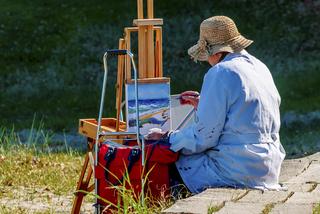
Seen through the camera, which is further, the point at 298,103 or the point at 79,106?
the point at 79,106

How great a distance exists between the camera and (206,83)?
18.2ft

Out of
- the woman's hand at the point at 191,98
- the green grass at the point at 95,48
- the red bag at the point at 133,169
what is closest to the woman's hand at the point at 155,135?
the red bag at the point at 133,169

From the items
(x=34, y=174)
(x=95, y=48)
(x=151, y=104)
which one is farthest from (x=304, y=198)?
(x=95, y=48)

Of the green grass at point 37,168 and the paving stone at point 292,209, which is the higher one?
the paving stone at point 292,209

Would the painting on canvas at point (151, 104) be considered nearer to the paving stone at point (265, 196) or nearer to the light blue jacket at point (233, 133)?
the light blue jacket at point (233, 133)

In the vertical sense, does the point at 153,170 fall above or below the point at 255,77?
below

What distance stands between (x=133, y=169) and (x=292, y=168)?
1.50m

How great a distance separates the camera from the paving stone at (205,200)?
4.81 m

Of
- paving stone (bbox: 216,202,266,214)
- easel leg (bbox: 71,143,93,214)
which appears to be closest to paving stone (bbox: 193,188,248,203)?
paving stone (bbox: 216,202,266,214)

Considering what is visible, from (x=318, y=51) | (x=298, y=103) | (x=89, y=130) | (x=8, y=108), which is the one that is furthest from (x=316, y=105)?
(x=89, y=130)

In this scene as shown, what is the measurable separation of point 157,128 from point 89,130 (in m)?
0.50

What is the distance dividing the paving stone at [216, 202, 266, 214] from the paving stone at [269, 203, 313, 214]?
0.24 feet

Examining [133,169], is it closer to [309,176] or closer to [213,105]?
[213,105]

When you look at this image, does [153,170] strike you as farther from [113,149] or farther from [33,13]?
[33,13]
